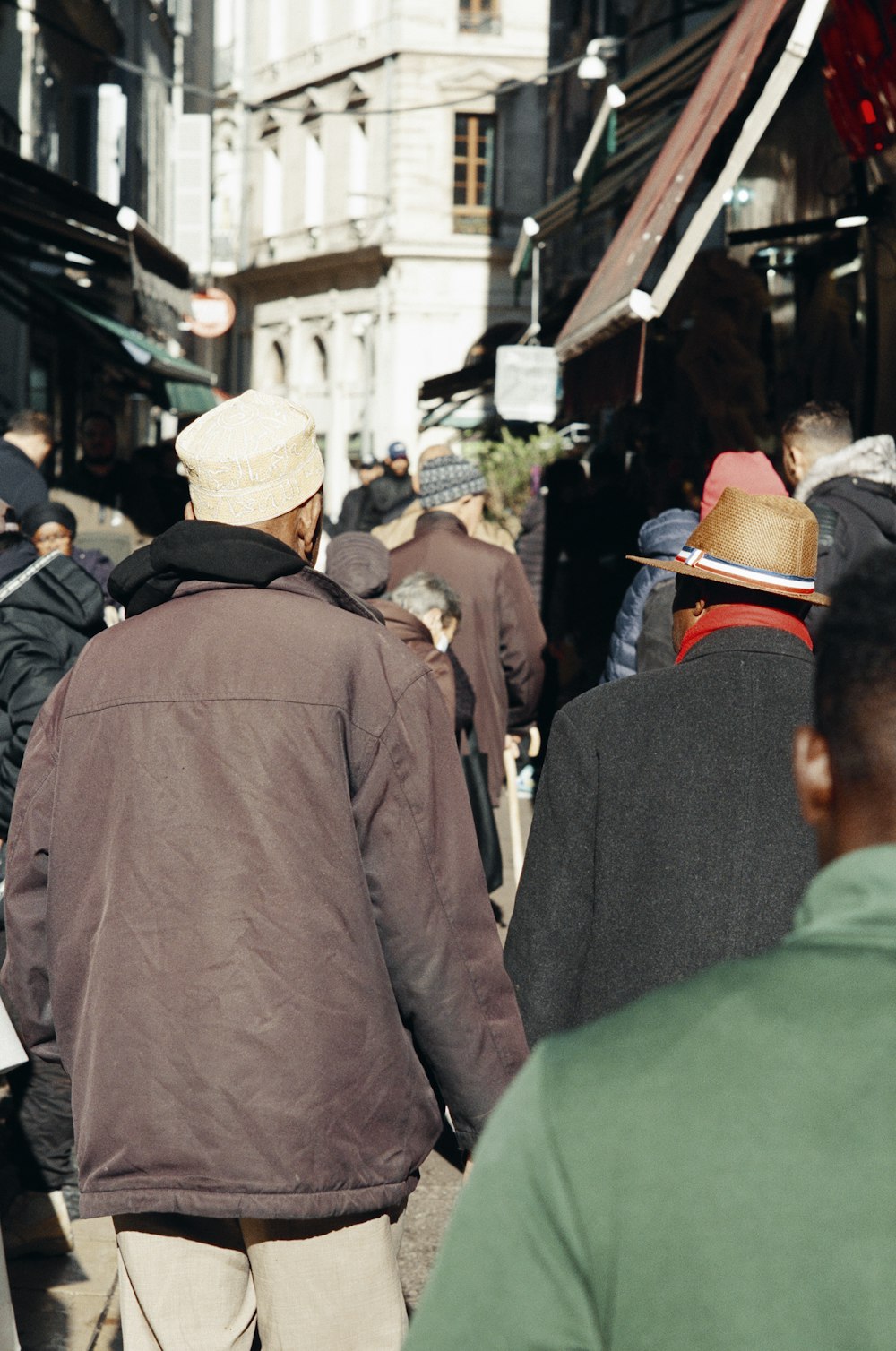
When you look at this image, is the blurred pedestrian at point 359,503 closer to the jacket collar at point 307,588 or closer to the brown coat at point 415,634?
the brown coat at point 415,634

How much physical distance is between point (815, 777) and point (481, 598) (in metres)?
5.91

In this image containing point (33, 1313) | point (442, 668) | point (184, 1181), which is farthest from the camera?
point (442, 668)

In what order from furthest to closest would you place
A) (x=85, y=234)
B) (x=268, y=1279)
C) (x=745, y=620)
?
(x=85, y=234)
(x=745, y=620)
(x=268, y=1279)

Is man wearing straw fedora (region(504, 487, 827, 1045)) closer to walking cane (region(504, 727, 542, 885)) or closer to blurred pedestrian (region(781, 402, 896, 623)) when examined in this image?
blurred pedestrian (region(781, 402, 896, 623))

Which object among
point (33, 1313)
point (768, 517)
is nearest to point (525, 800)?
point (33, 1313)

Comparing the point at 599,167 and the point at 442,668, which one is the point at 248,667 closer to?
the point at 442,668

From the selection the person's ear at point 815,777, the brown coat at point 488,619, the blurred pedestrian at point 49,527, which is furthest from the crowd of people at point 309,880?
the blurred pedestrian at point 49,527

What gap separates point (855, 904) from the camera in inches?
51.4

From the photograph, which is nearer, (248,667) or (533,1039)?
(248,667)

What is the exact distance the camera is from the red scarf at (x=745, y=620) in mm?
3176

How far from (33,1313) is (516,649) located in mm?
3688

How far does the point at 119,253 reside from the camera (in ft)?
42.1

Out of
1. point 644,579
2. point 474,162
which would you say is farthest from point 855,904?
point 474,162

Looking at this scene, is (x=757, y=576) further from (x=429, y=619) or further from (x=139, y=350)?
(x=139, y=350)
